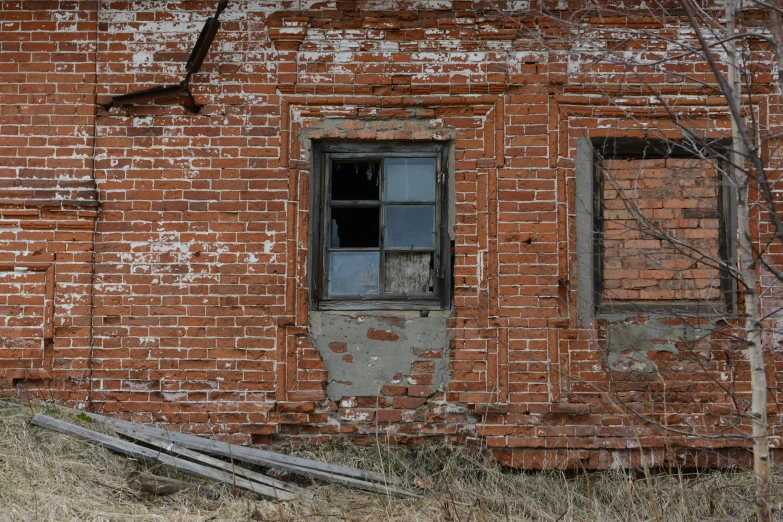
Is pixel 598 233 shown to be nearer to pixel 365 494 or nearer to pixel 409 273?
pixel 409 273

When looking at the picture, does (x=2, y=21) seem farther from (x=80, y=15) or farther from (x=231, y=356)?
(x=231, y=356)

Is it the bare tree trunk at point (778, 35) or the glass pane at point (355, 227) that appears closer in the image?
the bare tree trunk at point (778, 35)

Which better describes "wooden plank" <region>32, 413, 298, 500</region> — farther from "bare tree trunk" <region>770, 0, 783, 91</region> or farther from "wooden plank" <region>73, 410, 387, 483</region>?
"bare tree trunk" <region>770, 0, 783, 91</region>

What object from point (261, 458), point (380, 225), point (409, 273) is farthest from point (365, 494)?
point (380, 225)

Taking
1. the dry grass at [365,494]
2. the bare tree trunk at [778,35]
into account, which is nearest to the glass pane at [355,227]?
the dry grass at [365,494]

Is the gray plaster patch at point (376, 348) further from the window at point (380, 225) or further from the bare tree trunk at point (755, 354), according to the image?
the bare tree trunk at point (755, 354)

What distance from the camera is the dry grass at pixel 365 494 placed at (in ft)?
14.7

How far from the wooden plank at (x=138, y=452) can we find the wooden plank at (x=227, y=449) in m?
0.17

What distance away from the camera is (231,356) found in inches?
218

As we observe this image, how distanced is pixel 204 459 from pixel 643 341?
314cm

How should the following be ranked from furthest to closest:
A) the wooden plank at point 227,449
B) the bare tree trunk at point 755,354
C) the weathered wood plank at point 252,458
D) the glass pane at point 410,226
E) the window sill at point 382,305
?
the glass pane at point 410,226 → the window sill at point 382,305 → the wooden plank at point 227,449 → the weathered wood plank at point 252,458 → the bare tree trunk at point 755,354

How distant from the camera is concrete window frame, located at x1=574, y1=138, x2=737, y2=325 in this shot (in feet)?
18.2

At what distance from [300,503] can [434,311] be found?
166 centimetres

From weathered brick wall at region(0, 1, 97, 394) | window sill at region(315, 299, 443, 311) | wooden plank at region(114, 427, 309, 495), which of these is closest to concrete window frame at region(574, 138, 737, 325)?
window sill at region(315, 299, 443, 311)
